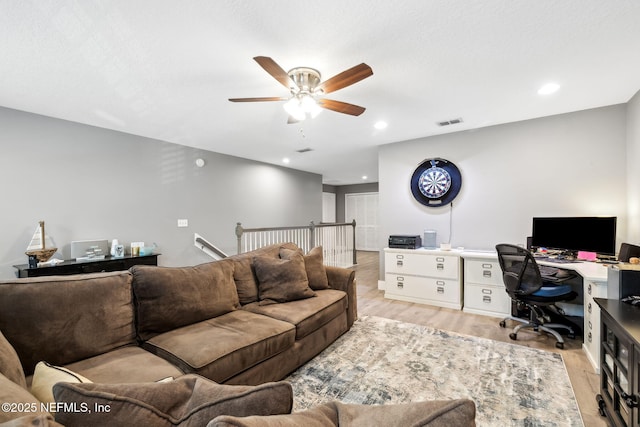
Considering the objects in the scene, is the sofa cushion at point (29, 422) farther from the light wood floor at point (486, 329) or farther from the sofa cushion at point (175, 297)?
the light wood floor at point (486, 329)

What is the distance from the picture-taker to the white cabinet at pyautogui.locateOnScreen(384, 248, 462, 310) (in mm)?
3699

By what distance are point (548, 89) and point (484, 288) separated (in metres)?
2.31

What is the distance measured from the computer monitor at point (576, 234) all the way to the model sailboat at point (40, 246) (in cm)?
564

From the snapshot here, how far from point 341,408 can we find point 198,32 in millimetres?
2239

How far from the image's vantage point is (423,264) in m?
3.91

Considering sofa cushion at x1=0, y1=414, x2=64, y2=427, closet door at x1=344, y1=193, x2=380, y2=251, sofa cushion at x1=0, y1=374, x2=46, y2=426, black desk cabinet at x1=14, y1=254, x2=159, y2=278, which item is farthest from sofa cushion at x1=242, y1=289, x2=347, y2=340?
closet door at x1=344, y1=193, x2=380, y2=251

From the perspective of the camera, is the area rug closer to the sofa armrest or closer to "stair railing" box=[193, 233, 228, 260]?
the sofa armrest

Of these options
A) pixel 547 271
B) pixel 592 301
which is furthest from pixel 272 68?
pixel 547 271

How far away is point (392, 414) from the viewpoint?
648mm

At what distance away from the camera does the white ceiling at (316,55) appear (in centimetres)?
166

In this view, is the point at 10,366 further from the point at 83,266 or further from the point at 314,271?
the point at 83,266

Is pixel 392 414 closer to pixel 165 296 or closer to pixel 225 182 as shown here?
pixel 165 296

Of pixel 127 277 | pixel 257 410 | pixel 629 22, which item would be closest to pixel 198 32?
pixel 127 277

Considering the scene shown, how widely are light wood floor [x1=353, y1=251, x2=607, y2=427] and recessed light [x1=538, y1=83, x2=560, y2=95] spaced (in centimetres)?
249
